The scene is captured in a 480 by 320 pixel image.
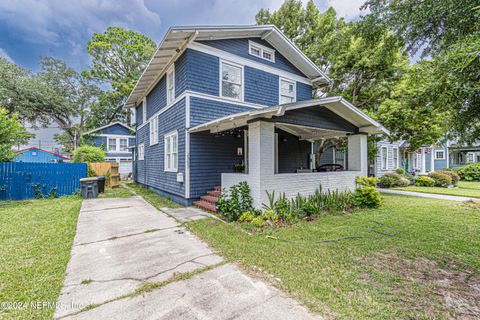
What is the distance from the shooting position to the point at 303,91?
11227mm

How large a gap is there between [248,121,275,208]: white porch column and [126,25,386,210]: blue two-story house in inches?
1.1

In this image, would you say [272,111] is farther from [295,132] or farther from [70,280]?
[295,132]

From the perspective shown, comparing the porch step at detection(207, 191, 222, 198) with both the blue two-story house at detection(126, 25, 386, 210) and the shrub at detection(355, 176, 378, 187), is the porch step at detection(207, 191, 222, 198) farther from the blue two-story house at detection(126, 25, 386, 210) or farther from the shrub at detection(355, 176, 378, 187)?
the shrub at detection(355, 176, 378, 187)

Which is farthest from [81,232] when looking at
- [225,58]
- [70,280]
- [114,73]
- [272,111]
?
[114,73]

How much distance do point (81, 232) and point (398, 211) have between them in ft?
30.2

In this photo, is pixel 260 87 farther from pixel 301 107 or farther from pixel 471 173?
pixel 471 173

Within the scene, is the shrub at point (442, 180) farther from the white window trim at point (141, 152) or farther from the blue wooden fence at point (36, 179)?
the blue wooden fence at point (36, 179)

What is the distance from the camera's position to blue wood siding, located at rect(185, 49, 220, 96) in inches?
301

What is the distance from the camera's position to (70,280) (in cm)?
292

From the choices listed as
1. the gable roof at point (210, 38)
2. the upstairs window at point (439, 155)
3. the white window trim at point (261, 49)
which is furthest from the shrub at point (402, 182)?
the upstairs window at point (439, 155)

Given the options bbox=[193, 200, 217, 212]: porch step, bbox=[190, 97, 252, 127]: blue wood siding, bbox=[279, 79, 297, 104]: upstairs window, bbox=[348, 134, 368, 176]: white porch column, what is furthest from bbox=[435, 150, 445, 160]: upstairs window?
bbox=[193, 200, 217, 212]: porch step

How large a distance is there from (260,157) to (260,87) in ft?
16.6

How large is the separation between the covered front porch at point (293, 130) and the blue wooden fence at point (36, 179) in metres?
7.14

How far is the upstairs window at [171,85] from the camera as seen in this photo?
892 centimetres
